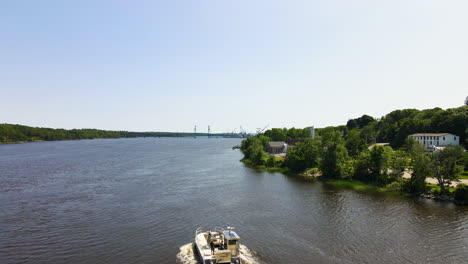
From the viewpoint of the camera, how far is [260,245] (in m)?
30.2

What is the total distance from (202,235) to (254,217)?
1119cm

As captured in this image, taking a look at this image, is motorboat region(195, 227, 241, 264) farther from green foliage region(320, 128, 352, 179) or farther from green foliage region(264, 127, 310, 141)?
green foliage region(264, 127, 310, 141)

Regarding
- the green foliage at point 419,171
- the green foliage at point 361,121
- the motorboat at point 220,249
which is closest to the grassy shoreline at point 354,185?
the green foliage at point 419,171

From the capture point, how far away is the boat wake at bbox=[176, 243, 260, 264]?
2647 cm

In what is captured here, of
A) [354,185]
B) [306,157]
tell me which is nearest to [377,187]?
[354,185]

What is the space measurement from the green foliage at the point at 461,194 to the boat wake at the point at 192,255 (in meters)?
35.2

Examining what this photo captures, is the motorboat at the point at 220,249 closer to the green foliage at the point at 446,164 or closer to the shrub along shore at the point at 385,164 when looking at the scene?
the shrub along shore at the point at 385,164

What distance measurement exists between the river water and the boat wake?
0.66ft

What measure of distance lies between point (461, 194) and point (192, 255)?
134ft

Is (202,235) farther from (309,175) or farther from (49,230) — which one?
(309,175)

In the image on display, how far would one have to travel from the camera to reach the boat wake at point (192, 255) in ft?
86.8

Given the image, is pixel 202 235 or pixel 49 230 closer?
pixel 202 235

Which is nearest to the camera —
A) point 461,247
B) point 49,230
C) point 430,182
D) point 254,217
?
point 461,247

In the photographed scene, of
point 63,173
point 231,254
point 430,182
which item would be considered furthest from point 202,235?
point 63,173
